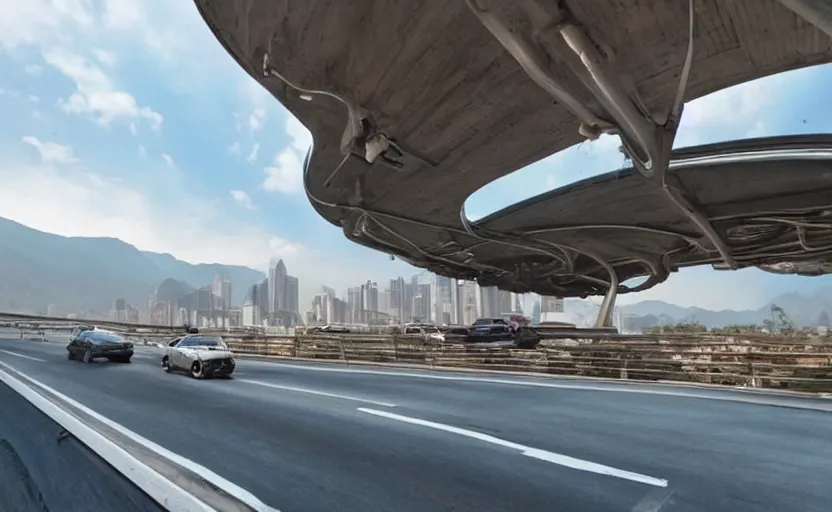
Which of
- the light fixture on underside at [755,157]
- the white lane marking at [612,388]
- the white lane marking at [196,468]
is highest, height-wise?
the light fixture on underside at [755,157]

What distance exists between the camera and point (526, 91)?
12.9 m

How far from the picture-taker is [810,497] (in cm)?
474

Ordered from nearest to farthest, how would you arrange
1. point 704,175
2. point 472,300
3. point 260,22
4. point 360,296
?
point 260,22 < point 704,175 < point 472,300 < point 360,296

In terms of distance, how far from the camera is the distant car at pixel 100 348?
21.6 m

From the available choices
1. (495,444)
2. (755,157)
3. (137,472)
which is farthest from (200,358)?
(755,157)

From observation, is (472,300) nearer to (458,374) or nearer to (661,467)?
(458,374)

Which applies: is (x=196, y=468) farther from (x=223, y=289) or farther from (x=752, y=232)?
(x=223, y=289)

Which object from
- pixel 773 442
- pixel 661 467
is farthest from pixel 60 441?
pixel 773 442

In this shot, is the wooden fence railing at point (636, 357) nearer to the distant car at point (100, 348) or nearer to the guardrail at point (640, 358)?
the guardrail at point (640, 358)

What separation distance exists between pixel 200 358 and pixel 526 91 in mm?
13399

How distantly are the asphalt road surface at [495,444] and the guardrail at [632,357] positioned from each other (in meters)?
1.54

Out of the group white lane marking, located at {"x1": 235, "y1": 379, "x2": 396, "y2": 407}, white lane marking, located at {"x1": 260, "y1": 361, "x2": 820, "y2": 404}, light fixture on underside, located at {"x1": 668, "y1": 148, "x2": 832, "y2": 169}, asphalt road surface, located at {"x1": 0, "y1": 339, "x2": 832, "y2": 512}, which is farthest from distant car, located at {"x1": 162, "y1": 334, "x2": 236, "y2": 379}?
light fixture on underside, located at {"x1": 668, "y1": 148, "x2": 832, "y2": 169}

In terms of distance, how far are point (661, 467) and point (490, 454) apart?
6.55 ft

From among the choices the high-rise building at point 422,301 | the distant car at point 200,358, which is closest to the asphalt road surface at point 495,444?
the distant car at point 200,358
